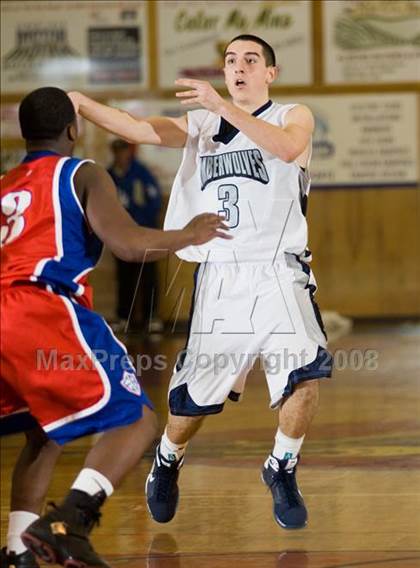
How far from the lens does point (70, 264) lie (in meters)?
4.44

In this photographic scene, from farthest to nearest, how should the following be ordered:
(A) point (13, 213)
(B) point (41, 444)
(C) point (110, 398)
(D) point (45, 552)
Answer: (B) point (41, 444), (A) point (13, 213), (C) point (110, 398), (D) point (45, 552)

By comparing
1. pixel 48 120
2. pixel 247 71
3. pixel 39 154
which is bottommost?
pixel 39 154

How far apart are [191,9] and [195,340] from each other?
9800mm

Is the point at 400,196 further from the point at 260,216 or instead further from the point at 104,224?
the point at 104,224

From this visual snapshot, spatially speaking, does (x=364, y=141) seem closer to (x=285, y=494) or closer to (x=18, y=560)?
(x=285, y=494)

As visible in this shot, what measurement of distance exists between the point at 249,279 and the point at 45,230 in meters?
1.60

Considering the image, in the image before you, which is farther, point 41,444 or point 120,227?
point 41,444

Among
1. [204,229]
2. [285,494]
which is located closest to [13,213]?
[204,229]

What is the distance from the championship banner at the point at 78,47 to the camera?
1512 centimetres

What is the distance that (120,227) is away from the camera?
171 inches

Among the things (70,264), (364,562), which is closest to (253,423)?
(364,562)

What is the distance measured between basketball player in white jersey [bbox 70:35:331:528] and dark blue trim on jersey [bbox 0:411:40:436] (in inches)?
53.5

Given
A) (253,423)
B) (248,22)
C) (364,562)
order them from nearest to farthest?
(364,562)
(253,423)
(248,22)

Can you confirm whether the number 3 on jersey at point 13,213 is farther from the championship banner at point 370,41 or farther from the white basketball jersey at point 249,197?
the championship banner at point 370,41
